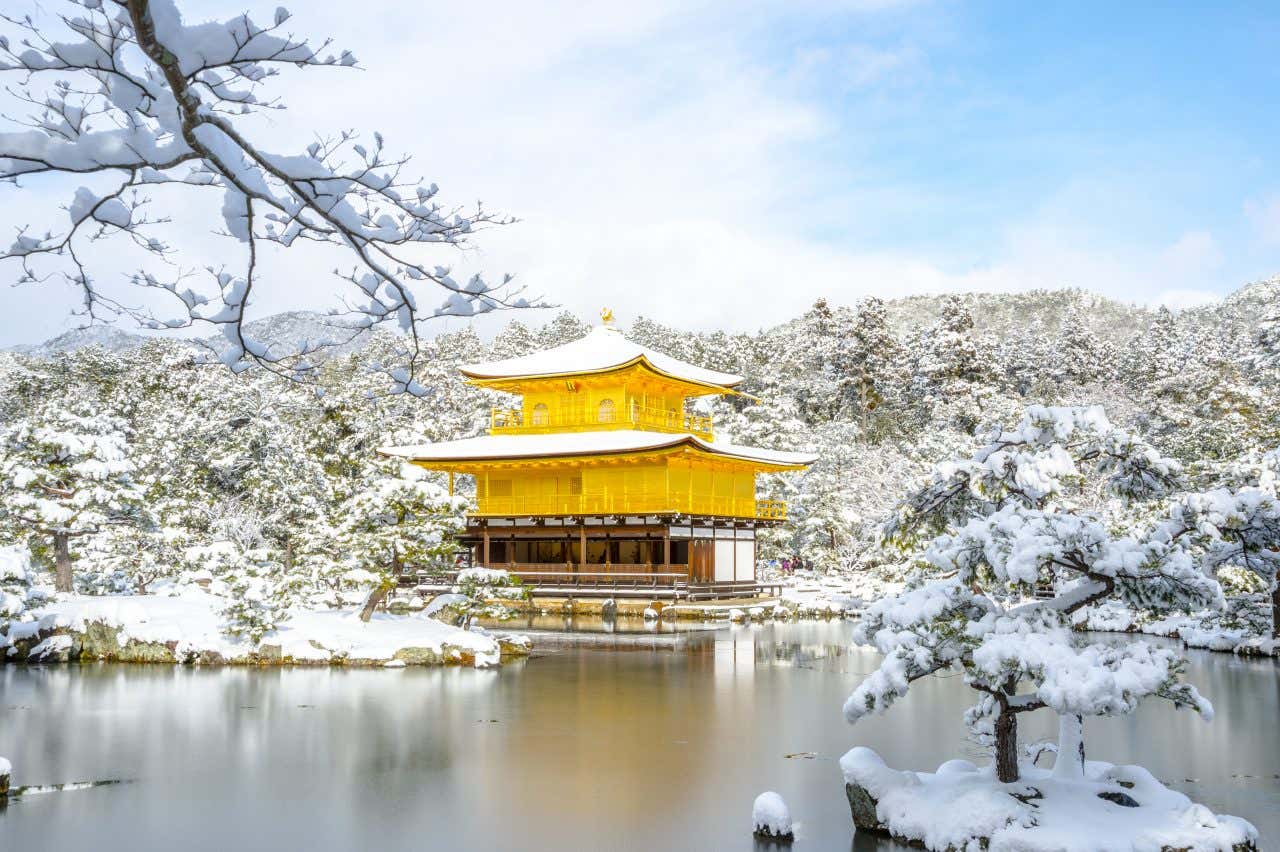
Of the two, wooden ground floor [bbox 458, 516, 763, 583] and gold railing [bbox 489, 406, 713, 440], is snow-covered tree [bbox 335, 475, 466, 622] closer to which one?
wooden ground floor [bbox 458, 516, 763, 583]

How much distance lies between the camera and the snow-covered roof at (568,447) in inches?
1176

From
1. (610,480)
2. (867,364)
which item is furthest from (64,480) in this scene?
(867,364)

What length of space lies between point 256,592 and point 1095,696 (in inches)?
534

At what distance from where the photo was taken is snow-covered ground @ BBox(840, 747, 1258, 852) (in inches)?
249

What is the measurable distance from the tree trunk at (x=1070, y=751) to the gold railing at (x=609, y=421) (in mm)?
26107

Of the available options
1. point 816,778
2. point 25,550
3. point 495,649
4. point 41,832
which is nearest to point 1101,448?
point 816,778

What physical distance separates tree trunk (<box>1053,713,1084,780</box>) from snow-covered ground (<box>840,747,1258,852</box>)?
3.0 inches

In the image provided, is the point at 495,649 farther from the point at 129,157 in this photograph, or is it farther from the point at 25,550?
the point at 129,157

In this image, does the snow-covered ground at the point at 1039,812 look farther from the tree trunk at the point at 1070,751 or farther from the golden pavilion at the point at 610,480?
the golden pavilion at the point at 610,480

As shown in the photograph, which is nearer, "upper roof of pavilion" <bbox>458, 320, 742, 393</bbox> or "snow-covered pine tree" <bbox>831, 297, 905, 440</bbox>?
"upper roof of pavilion" <bbox>458, 320, 742, 393</bbox>

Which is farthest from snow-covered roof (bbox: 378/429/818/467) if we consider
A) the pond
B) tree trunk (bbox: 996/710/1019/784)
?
tree trunk (bbox: 996/710/1019/784)

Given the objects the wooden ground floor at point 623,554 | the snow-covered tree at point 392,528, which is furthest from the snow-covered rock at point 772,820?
the wooden ground floor at point 623,554

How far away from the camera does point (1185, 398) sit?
43969 mm

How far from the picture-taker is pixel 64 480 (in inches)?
765
